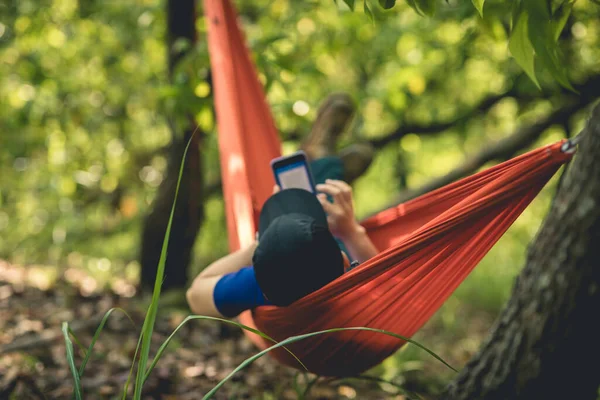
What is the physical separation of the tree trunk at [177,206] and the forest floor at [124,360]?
199 mm

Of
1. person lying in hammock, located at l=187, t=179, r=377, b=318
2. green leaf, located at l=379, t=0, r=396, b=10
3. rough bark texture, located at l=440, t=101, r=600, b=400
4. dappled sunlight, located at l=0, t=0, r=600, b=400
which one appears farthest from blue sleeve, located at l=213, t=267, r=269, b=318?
green leaf, located at l=379, t=0, r=396, b=10

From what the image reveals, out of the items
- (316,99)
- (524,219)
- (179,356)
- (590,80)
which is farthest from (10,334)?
(524,219)

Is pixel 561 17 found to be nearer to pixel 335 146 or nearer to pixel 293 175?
pixel 293 175

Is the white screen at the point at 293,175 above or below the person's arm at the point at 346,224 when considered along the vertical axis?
above

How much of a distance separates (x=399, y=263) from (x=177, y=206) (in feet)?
4.47

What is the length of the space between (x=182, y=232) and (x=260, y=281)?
3.96ft

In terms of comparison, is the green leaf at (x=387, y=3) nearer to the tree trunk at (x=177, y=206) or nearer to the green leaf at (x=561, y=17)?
the green leaf at (x=561, y=17)

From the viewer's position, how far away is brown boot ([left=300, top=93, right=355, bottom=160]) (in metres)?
1.86

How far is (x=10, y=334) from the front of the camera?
1.70 m

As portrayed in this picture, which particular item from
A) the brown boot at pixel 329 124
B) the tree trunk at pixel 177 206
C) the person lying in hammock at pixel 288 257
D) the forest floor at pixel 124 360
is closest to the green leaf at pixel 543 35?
the person lying in hammock at pixel 288 257

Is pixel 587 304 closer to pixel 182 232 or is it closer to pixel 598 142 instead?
pixel 598 142

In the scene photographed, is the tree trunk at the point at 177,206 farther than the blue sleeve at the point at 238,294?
Yes

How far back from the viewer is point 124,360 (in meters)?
1.58

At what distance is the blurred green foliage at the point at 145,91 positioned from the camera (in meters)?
2.09
